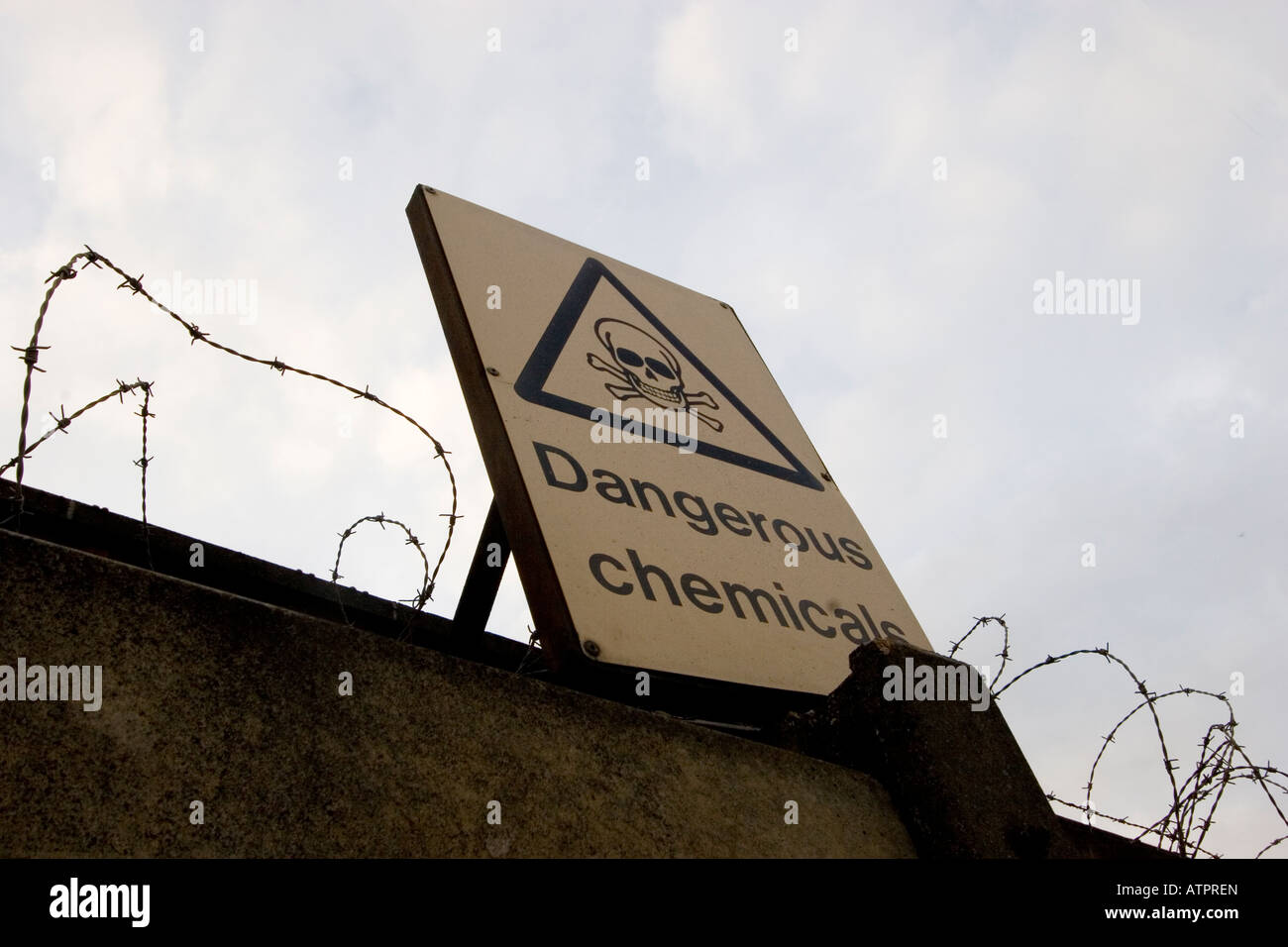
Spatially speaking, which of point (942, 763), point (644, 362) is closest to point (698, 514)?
point (644, 362)

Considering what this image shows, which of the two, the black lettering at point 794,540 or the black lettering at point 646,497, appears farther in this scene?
the black lettering at point 794,540

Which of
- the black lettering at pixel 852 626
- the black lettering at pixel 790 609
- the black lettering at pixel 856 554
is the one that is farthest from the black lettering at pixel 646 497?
the black lettering at pixel 856 554

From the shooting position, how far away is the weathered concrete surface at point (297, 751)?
1.04 meters

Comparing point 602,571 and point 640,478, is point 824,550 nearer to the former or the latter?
point 640,478

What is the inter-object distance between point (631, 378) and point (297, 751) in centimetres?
147

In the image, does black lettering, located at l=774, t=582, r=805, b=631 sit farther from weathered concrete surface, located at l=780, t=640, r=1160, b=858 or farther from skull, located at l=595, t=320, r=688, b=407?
skull, located at l=595, t=320, r=688, b=407

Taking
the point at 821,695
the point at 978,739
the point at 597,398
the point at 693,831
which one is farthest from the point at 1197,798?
the point at 597,398

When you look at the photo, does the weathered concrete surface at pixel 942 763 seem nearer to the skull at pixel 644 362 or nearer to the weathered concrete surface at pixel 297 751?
the weathered concrete surface at pixel 297 751

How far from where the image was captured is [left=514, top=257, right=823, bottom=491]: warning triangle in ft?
7.43

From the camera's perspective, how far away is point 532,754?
135cm

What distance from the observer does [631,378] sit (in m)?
2.50

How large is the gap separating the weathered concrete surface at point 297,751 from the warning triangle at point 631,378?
0.91m

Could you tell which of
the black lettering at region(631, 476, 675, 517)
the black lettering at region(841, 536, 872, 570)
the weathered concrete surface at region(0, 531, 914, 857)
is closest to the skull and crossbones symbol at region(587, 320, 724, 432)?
the black lettering at region(631, 476, 675, 517)
